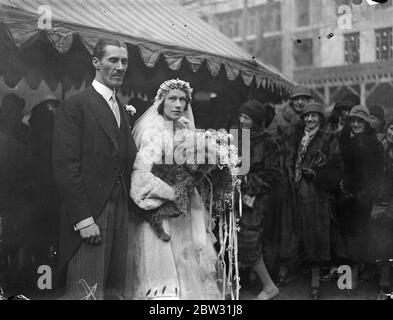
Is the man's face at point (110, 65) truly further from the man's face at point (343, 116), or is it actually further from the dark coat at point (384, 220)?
the dark coat at point (384, 220)

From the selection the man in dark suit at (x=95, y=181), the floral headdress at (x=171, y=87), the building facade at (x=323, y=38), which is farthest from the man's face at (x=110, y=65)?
the building facade at (x=323, y=38)

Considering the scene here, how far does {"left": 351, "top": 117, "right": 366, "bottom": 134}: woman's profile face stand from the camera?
493 cm

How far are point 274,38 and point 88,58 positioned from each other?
5.01 feet

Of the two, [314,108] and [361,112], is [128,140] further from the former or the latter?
[361,112]

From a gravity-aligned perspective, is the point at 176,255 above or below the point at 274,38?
below

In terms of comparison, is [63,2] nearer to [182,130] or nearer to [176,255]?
[182,130]

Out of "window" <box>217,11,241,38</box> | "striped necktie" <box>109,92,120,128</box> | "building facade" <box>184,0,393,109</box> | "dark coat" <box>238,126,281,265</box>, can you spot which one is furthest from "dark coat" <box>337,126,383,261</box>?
"striped necktie" <box>109,92,120,128</box>

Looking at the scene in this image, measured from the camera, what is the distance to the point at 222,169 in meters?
4.67

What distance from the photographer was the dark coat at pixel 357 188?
4.91 m

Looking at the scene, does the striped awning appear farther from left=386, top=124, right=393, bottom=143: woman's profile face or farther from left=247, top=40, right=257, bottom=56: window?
left=386, top=124, right=393, bottom=143: woman's profile face

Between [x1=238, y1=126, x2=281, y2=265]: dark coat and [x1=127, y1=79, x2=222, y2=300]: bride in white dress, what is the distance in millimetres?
359

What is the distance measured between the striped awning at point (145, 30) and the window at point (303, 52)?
7.6 inches
